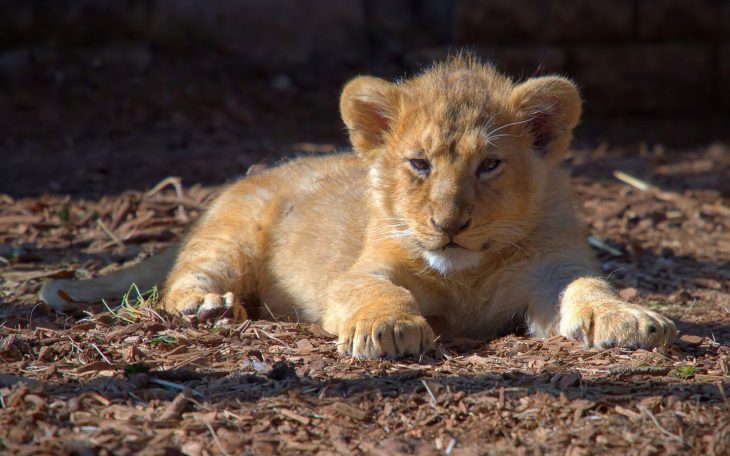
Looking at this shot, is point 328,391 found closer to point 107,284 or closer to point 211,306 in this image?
point 211,306

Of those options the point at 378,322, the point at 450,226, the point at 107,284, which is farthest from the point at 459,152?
the point at 107,284

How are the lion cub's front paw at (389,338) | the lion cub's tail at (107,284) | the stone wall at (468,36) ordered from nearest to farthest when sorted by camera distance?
the lion cub's front paw at (389,338) < the lion cub's tail at (107,284) < the stone wall at (468,36)

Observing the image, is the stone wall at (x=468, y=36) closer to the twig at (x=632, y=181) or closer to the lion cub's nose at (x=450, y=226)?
the twig at (x=632, y=181)

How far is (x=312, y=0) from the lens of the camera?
11.2m

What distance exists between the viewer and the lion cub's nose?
425 cm

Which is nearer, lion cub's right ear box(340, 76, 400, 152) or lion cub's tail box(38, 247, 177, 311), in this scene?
lion cub's right ear box(340, 76, 400, 152)

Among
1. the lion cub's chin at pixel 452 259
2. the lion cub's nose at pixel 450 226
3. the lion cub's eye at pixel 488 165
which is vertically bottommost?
the lion cub's chin at pixel 452 259

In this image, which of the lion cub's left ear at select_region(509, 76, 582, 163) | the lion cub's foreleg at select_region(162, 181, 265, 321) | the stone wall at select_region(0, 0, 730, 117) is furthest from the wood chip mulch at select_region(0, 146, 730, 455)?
the stone wall at select_region(0, 0, 730, 117)

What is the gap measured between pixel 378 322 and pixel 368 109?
1.33m

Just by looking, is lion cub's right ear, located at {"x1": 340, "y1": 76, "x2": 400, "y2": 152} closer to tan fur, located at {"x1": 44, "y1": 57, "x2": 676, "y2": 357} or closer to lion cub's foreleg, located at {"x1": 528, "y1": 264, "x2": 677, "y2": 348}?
tan fur, located at {"x1": 44, "y1": 57, "x2": 676, "y2": 357}

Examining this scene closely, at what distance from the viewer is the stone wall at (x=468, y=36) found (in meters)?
10.4

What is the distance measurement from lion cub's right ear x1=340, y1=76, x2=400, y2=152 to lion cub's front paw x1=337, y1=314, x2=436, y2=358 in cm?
119

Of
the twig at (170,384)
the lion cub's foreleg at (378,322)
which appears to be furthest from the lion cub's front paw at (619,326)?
the twig at (170,384)

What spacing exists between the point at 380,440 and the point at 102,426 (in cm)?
102
